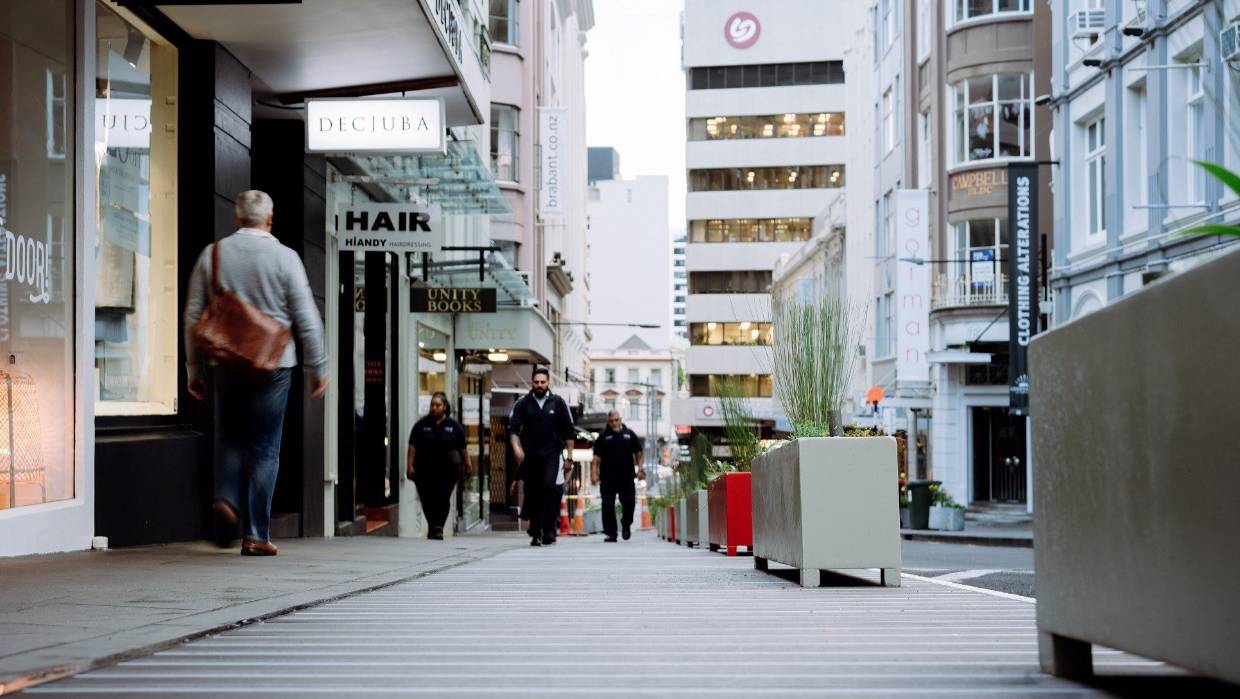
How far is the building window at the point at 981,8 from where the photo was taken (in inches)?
1544

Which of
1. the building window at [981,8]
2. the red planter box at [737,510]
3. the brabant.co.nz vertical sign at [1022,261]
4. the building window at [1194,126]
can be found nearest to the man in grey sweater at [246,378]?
the red planter box at [737,510]

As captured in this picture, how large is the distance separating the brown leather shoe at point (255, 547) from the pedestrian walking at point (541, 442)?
6.03 m

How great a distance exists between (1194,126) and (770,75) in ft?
213

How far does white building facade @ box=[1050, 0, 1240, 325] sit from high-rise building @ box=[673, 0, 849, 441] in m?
55.5

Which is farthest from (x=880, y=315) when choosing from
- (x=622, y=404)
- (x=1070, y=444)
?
(x=622, y=404)

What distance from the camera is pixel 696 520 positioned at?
18531 millimetres

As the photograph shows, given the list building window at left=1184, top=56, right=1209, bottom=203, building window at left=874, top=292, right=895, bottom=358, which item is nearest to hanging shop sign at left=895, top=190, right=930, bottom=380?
building window at left=874, top=292, right=895, bottom=358

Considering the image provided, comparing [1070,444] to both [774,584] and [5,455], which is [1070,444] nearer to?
[774,584]

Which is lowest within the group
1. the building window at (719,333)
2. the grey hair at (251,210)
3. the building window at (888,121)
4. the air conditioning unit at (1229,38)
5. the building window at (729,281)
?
the grey hair at (251,210)

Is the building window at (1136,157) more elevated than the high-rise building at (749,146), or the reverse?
the high-rise building at (749,146)

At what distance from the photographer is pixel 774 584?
8508mm

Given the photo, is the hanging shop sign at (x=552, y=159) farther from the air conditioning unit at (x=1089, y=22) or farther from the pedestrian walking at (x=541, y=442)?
the pedestrian walking at (x=541, y=442)

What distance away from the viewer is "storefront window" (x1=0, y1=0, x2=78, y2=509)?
9023mm

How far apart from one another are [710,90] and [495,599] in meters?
84.0
